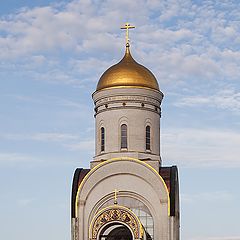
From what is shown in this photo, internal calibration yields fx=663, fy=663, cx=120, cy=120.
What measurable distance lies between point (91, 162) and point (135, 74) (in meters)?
3.87

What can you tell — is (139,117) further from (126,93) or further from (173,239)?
(173,239)

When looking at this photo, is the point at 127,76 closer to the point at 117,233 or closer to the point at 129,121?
the point at 129,121

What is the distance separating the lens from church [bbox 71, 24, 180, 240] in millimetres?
23953

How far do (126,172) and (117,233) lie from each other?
2.44 metres

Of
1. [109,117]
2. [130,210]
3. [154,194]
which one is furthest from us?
[109,117]

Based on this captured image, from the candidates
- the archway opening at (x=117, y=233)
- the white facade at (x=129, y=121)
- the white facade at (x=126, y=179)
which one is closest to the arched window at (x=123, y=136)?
the white facade at (x=126, y=179)

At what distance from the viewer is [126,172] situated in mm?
24984

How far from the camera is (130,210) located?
23.0m

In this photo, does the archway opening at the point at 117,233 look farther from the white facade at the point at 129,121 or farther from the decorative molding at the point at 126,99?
the decorative molding at the point at 126,99

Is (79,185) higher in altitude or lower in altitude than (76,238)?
higher

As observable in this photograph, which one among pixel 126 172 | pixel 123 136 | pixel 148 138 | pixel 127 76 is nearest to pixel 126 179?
pixel 126 172

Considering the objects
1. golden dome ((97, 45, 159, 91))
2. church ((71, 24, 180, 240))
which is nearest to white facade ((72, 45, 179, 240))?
church ((71, 24, 180, 240))

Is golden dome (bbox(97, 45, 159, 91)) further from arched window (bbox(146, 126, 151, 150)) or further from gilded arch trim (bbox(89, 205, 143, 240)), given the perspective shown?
gilded arch trim (bbox(89, 205, 143, 240))

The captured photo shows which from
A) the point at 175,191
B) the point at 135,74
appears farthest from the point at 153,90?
the point at 175,191
